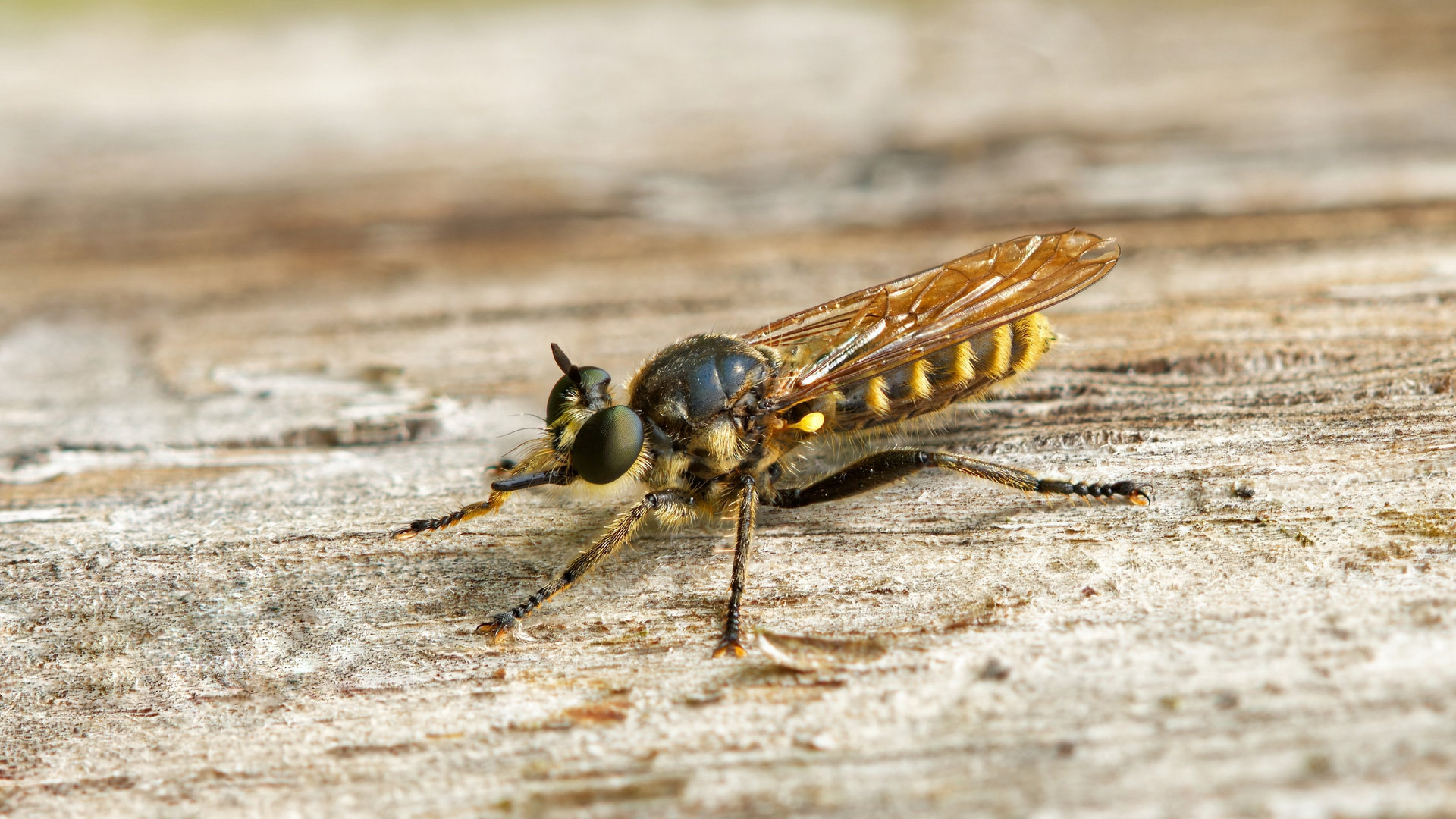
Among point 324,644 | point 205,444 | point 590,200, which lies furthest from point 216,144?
point 324,644

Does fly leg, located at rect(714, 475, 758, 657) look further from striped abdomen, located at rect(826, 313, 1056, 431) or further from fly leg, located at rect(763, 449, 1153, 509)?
striped abdomen, located at rect(826, 313, 1056, 431)

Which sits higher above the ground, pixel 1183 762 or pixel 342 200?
pixel 342 200

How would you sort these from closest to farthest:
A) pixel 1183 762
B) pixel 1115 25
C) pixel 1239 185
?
1. pixel 1183 762
2. pixel 1239 185
3. pixel 1115 25

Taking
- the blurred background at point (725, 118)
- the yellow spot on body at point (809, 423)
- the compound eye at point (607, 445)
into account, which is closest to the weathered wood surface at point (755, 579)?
the compound eye at point (607, 445)

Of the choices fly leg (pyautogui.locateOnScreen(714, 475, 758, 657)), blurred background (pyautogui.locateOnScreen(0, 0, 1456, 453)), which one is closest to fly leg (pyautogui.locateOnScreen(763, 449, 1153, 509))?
fly leg (pyautogui.locateOnScreen(714, 475, 758, 657))

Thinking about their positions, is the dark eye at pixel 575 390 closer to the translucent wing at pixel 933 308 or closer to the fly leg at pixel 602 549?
the fly leg at pixel 602 549

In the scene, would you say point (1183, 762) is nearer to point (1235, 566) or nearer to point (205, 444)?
point (1235, 566)
